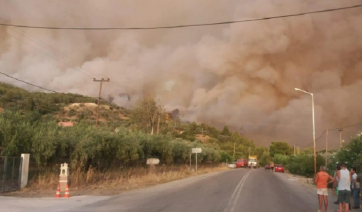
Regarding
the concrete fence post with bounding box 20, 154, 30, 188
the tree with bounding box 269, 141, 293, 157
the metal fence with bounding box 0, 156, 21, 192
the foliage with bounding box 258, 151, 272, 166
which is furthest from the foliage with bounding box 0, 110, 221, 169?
the tree with bounding box 269, 141, 293, 157

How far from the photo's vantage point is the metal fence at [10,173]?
61.5 ft

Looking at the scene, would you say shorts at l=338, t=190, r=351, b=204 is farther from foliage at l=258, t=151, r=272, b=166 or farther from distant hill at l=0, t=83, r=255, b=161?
foliage at l=258, t=151, r=272, b=166

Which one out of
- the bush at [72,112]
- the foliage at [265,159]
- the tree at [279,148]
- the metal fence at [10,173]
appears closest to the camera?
the metal fence at [10,173]

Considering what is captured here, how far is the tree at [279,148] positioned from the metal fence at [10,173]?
15399 centimetres

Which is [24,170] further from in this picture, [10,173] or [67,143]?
[67,143]

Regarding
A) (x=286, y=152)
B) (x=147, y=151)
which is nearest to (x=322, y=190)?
(x=147, y=151)

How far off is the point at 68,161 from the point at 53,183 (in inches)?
106

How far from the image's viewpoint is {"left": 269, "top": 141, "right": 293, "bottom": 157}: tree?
16500 cm

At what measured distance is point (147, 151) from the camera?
3644cm

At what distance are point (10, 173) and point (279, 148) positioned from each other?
159 m

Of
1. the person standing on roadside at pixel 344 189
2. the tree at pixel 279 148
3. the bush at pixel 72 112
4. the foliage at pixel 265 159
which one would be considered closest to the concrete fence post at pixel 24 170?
the person standing on roadside at pixel 344 189

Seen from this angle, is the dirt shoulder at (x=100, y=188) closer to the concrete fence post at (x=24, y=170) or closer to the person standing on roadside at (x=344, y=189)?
the concrete fence post at (x=24, y=170)

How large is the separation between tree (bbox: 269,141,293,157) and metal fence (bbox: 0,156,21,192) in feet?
505

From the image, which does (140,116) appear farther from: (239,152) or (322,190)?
(239,152)
